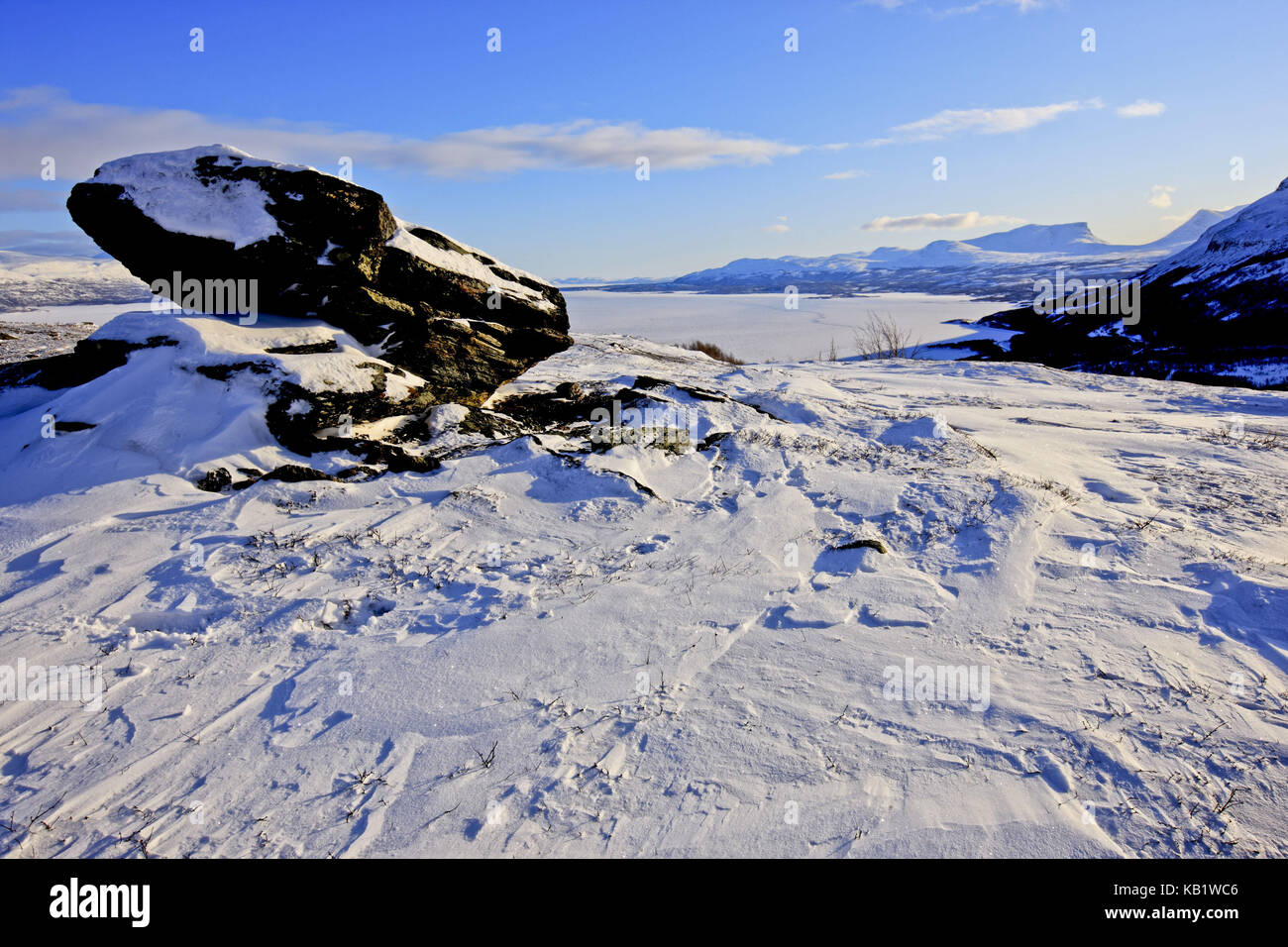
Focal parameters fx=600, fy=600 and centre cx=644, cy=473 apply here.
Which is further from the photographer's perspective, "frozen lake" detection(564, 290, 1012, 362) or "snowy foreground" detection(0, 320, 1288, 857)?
"frozen lake" detection(564, 290, 1012, 362)

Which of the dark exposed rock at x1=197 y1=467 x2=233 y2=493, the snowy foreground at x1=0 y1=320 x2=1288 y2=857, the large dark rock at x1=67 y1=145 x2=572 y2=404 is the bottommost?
the snowy foreground at x1=0 y1=320 x2=1288 y2=857

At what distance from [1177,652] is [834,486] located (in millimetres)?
4562

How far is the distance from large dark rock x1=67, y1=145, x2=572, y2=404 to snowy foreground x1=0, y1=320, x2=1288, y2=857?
7.76ft

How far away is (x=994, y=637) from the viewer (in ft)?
18.9

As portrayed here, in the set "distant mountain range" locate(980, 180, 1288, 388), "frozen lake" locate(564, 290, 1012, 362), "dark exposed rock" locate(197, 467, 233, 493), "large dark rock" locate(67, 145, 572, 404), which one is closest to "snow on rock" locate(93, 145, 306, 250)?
"large dark rock" locate(67, 145, 572, 404)

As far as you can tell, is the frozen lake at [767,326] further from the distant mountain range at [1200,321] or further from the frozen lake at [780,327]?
the distant mountain range at [1200,321]

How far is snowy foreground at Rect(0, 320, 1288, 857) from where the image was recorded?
3801mm

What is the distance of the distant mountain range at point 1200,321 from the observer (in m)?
38.3

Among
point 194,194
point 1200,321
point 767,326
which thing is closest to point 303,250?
point 194,194

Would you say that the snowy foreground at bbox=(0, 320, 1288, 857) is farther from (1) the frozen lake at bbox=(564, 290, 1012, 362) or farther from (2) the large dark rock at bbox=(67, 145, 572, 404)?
(1) the frozen lake at bbox=(564, 290, 1012, 362)

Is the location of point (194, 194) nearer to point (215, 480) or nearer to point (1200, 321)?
point (215, 480)

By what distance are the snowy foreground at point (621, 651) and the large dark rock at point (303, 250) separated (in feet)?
7.76

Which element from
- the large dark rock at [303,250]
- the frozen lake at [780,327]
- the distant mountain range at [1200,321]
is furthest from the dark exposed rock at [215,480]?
the distant mountain range at [1200,321]

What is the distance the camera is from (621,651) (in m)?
5.45
